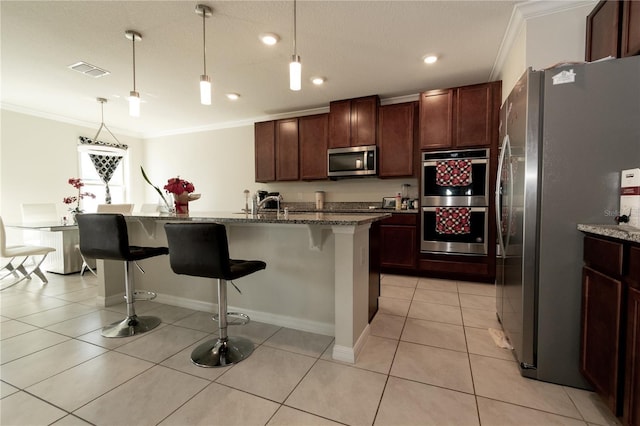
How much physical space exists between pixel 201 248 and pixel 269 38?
6.94ft

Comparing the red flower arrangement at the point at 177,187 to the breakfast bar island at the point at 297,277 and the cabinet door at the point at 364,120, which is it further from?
the cabinet door at the point at 364,120

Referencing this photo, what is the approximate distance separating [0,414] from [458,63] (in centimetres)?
450

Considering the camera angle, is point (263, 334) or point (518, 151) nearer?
point (518, 151)

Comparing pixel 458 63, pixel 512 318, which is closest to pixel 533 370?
pixel 512 318

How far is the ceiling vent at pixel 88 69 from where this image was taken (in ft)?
10.3

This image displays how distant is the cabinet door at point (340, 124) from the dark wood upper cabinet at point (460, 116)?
3.55ft

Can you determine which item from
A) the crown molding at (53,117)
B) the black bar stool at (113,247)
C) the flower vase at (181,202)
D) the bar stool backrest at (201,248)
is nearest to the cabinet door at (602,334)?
the bar stool backrest at (201,248)

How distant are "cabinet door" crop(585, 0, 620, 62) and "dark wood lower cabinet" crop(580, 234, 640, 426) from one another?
4.64 feet

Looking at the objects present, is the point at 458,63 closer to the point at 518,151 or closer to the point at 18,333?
the point at 518,151

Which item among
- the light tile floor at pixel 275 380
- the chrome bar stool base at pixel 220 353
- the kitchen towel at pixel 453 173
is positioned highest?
the kitchen towel at pixel 453 173

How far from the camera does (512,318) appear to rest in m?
1.86

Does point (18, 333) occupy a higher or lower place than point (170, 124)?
lower

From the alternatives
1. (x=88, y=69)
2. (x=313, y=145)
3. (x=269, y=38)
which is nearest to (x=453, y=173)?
(x=313, y=145)

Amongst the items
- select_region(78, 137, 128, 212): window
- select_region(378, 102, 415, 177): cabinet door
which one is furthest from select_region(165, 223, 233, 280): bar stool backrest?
select_region(78, 137, 128, 212): window
